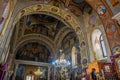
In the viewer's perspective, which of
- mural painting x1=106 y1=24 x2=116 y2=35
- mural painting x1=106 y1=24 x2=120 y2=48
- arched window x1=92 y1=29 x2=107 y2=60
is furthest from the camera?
arched window x1=92 y1=29 x2=107 y2=60

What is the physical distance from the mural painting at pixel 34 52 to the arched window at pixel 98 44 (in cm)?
888

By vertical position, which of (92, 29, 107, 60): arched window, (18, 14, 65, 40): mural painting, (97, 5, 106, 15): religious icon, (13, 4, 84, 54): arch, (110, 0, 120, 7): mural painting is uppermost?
(18, 14, 65, 40): mural painting

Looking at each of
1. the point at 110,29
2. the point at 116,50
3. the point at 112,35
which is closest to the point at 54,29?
the point at 110,29

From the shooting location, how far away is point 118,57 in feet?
20.1

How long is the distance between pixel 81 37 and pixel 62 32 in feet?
15.9

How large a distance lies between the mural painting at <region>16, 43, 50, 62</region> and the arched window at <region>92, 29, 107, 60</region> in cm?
888

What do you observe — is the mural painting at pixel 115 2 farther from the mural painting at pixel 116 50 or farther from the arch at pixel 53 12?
the arch at pixel 53 12

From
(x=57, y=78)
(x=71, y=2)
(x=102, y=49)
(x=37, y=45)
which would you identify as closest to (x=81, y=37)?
(x=102, y=49)

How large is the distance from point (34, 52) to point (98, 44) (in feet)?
33.4

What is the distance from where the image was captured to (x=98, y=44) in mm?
8281

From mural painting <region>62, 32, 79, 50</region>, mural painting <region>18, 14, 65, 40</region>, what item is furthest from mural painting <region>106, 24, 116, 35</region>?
mural painting <region>18, 14, 65, 40</region>

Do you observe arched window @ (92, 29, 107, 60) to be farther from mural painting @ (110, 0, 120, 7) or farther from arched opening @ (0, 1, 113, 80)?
mural painting @ (110, 0, 120, 7)

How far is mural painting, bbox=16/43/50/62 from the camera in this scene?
15344 millimetres

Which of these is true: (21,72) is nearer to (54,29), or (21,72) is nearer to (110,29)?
(54,29)
